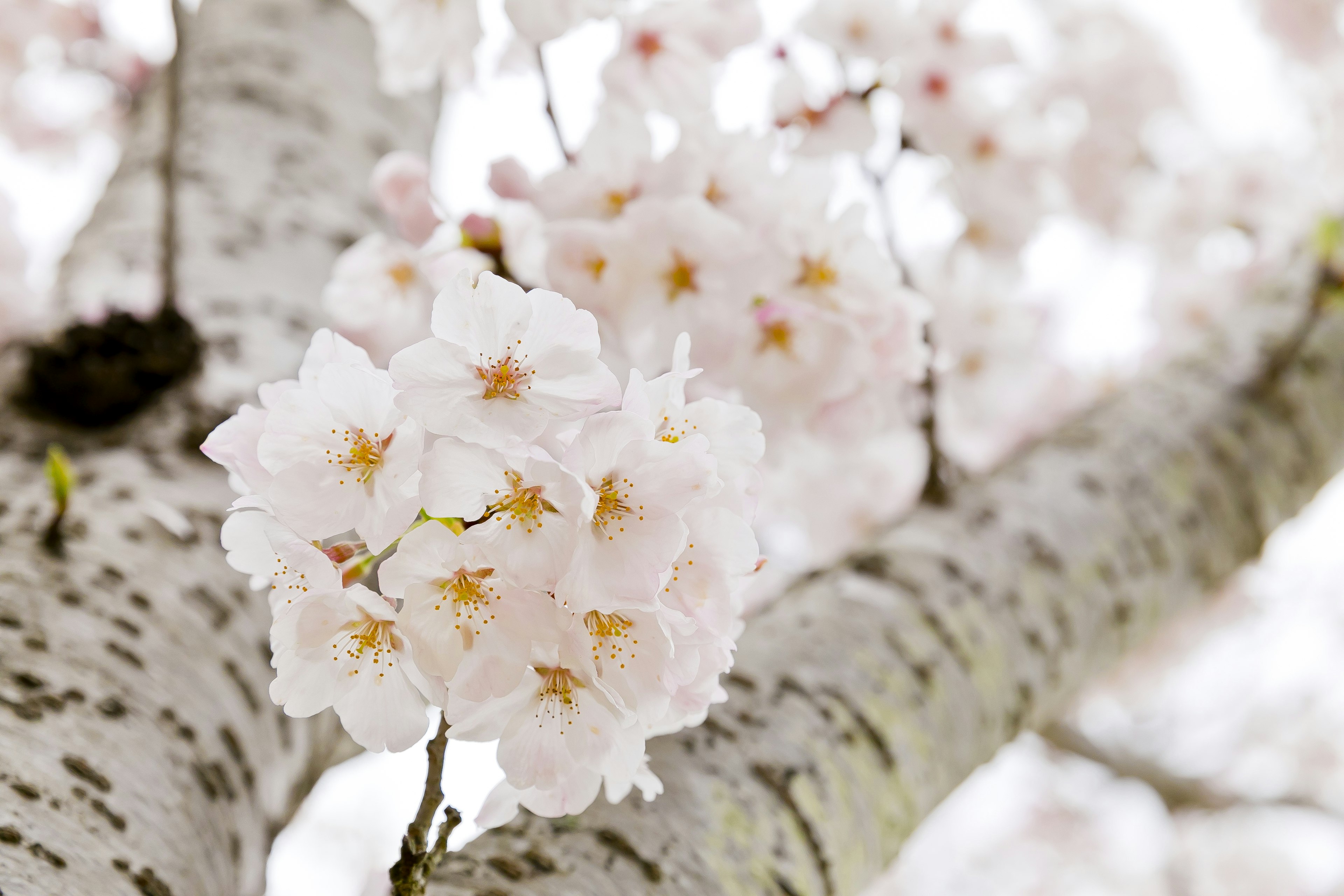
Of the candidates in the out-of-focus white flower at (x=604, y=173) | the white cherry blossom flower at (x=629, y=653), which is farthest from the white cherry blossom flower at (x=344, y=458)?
the out-of-focus white flower at (x=604, y=173)

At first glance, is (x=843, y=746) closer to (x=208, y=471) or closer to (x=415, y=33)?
(x=208, y=471)

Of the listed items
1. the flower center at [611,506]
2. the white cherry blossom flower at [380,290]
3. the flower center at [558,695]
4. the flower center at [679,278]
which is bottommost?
the flower center at [558,695]

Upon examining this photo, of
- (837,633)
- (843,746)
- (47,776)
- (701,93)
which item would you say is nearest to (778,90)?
(701,93)

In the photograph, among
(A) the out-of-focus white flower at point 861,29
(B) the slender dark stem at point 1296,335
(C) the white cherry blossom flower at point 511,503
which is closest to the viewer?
(C) the white cherry blossom flower at point 511,503

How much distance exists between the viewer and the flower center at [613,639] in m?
0.44

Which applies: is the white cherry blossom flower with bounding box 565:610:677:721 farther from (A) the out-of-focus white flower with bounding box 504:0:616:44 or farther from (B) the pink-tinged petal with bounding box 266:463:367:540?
(A) the out-of-focus white flower with bounding box 504:0:616:44

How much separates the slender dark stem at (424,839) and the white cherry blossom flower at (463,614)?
0.16ft

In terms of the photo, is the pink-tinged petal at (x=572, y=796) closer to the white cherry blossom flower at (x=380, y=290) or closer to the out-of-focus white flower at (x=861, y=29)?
the white cherry blossom flower at (x=380, y=290)

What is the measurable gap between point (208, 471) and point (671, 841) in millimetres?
554

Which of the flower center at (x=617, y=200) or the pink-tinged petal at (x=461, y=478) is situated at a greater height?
the flower center at (x=617, y=200)

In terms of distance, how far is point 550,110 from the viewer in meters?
0.86

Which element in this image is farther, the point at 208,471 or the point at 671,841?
the point at 208,471

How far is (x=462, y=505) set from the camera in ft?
1.35

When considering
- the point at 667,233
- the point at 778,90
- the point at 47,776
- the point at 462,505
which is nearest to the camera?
the point at 462,505
